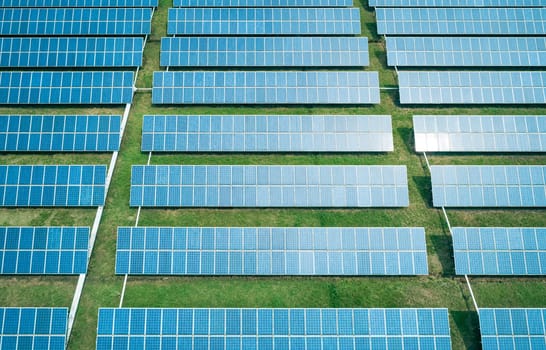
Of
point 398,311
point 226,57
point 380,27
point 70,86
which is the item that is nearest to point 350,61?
point 380,27

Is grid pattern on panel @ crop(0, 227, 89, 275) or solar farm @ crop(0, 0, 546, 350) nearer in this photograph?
solar farm @ crop(0, 0, 546, 350)

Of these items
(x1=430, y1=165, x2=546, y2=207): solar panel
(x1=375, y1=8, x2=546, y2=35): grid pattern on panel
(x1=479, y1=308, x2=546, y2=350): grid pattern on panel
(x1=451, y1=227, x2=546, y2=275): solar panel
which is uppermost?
(x1=375, y1=8, x2=546, y2=35): grid pattern on panel

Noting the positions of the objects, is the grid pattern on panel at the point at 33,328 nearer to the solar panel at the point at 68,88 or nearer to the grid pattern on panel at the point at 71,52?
the solar panel at the point at 68,88

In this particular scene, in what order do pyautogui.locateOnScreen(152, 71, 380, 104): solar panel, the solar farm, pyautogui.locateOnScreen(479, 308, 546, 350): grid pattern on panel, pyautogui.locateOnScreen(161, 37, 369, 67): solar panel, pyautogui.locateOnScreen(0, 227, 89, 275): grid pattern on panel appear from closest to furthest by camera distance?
pyautogui.locateOnScreen(479, 308, 546, 350): grid pattern on panel, the solar farm, pyautogui.locateOnScreen(0, 227, 89, 275): grid pattern on panel, pyautogui.locateOnScreen(152, 71, 380, 104): solar panel, pyautogui.locateOnScreen(161, 37, 369, 67): solar panel

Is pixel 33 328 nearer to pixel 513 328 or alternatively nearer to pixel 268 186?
pixel 268 186

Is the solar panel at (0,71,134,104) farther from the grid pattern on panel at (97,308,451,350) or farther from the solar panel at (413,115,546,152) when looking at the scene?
the solar panel at (413,115,546,152)

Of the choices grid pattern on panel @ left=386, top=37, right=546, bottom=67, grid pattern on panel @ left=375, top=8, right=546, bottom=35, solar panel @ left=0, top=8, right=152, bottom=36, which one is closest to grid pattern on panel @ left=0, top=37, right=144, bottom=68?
solar panel @ left=0, top=8, right=152, bottom=36

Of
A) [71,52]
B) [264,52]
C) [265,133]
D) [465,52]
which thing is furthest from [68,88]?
[465,52]
